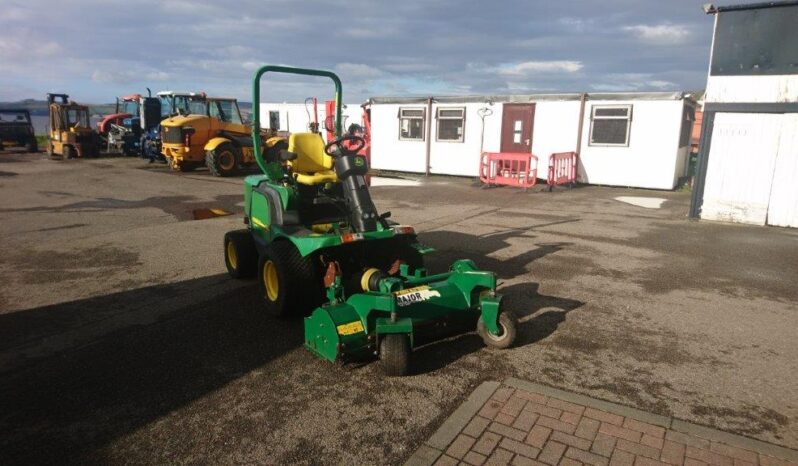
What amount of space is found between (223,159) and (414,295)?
14.5 metres

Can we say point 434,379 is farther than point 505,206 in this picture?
No

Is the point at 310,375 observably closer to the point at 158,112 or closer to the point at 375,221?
the point at 375,221

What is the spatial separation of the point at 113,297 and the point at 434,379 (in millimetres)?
3876

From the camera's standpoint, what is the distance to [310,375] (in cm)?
396

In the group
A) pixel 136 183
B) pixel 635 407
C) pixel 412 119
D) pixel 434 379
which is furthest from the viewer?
pixel 412 119

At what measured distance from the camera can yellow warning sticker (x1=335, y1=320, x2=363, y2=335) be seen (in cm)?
378

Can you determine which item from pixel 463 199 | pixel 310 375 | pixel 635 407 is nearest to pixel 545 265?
pixel 635 407

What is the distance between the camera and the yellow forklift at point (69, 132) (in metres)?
22.6

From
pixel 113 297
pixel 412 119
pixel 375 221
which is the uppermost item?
pixel 412 119

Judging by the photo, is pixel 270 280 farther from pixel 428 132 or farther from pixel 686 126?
pixel 686 126

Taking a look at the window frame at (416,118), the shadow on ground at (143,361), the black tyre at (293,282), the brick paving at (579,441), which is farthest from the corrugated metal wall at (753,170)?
the window frame at (416,118)

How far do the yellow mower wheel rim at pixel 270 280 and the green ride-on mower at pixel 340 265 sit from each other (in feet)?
0.03

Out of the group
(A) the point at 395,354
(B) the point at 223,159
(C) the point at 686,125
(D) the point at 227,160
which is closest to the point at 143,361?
(A) the point at 395,354

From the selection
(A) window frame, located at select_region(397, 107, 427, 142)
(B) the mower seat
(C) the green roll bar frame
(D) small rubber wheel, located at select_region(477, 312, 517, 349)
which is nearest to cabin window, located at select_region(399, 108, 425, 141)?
(A) window frame, located at select_region(397, 107, 427, 142)
